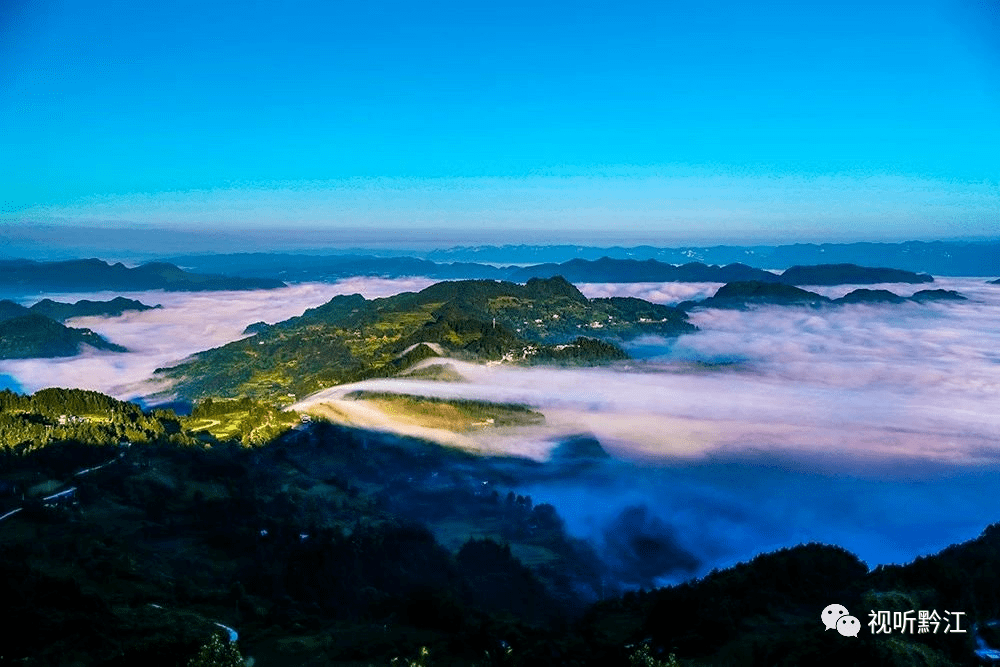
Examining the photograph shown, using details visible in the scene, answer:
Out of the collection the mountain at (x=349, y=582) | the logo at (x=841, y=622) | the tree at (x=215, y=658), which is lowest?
the mountain at (x=349, y=582)

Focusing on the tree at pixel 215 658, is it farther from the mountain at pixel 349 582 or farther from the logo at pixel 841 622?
the logo at pixel 841 622

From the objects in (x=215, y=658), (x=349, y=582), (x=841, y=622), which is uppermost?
(x=215, y=658)

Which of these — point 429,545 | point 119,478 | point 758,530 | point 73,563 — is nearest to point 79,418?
point 119,478

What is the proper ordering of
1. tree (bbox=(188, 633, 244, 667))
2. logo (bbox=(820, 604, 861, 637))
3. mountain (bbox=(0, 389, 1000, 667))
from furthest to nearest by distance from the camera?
1. mountain (bbox=(0, 389, 1000, 667))
2. logo (bbox=(820, 604, 861, 637))
3. tree (bbox=(188, 633, 244, 667))

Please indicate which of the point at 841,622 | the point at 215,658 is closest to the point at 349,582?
the point at 215,658

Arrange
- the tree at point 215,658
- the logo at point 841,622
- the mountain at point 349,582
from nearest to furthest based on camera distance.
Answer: the tree at point 215,658 < the logo at point 841,622 < the mountain at point 349,582

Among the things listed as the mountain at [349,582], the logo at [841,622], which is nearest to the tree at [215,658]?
the mountain at [349,582]

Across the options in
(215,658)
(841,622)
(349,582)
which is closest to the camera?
(215,658)

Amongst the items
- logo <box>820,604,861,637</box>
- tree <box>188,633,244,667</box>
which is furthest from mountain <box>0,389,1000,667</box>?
logo <box>820,604,861,637</box>

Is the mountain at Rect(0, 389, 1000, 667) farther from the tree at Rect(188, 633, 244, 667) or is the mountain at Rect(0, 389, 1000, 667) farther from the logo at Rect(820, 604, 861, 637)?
the logo at Rect(820, 604, 861, 637)

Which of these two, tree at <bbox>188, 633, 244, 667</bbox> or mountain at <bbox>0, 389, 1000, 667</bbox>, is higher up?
tree at <bbox>188, 633, 244, 667</bbox>

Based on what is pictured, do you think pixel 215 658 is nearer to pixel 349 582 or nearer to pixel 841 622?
pixel 841 622
